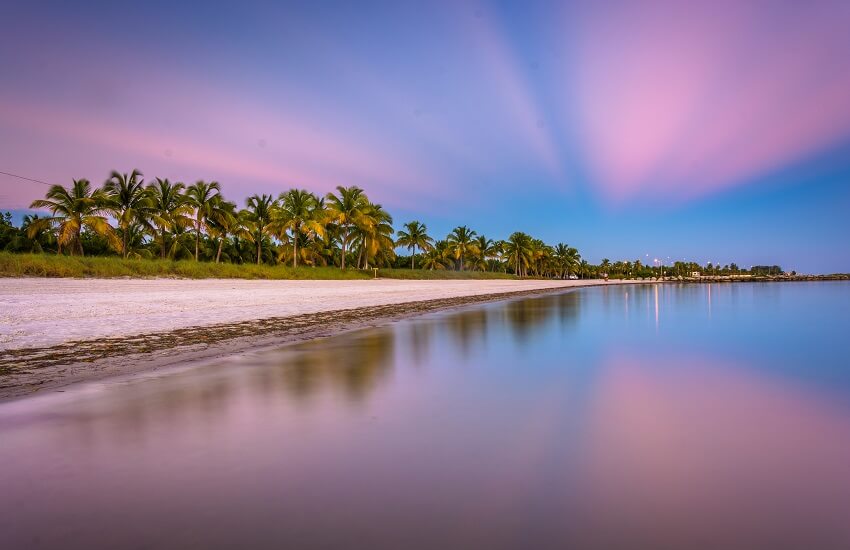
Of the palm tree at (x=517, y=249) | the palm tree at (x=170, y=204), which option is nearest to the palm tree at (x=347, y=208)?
the palm tree at (x=170, y=204)

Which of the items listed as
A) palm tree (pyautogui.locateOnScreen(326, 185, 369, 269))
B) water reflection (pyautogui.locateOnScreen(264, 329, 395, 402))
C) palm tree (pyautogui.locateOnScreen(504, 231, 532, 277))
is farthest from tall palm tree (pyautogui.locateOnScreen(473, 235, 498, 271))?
water reflection (pyautogui.locateOnScreen(264, 329, 395, 402))

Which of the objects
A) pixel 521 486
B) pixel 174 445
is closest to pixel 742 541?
pixel 521 486

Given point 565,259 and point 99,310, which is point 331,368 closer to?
point 99,310

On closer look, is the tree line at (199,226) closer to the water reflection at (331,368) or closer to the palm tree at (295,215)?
the palm tree at (295,215)

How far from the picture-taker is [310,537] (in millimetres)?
2533

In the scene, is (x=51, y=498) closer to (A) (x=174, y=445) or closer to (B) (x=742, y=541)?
(A) (x=174, y=445)

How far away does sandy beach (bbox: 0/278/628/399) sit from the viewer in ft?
23.2

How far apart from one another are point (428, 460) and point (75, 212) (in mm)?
41470

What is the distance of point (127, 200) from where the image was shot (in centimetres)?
3922

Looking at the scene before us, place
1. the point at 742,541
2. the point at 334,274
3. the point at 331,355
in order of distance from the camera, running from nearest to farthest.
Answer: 1. the point at 742,541
2. the point at 331,355
3. the point at 334,274

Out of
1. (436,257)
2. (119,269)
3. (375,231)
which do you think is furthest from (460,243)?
(119,269)

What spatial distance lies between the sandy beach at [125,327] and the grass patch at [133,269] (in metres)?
2.60

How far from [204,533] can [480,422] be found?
2820 millimetres

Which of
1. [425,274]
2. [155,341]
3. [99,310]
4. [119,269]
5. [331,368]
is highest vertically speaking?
[119,269]
